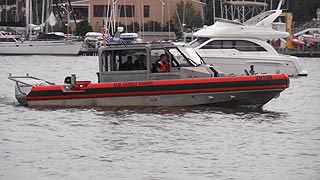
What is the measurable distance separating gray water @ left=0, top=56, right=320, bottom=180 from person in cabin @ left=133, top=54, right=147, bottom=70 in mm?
1356

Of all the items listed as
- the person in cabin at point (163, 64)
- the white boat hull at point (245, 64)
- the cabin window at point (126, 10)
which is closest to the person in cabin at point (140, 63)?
the person in cabin at point (163, 64)

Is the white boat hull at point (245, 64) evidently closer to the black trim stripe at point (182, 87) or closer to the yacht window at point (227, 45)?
the yacht window at point (227, 45)

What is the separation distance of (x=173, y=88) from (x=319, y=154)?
24.1 ft

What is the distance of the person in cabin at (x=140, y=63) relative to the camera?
87.4 feet

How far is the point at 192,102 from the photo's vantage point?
26.2 meters

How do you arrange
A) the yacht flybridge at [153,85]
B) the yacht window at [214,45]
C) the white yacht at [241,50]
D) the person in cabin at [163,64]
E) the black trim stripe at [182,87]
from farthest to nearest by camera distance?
the yacht window at [214,45] → the white yacht at [241,50] → the person in cabin at [163,64] → the yacht flybridge at [153,85] → the black trim stripe at [182,87]

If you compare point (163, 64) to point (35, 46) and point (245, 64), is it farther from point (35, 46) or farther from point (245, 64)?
point (35, 46)

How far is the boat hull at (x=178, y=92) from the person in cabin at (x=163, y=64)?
30.0 inches

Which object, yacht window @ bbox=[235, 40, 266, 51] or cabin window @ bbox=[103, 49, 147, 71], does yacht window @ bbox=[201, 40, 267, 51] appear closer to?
yacht window @ bbox=[235, 40, 266, 51]

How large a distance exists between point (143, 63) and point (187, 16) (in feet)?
238

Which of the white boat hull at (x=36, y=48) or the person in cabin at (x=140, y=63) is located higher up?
the person in cabin at (x=140, y=63)

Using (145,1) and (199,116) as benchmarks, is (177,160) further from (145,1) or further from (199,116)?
(145,1)

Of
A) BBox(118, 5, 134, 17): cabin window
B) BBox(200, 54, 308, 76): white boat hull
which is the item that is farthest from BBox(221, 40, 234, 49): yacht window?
BBox(118, 5, 134, 17): cabin window

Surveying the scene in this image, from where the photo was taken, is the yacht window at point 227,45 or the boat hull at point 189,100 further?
the yacht window at point 227,45
